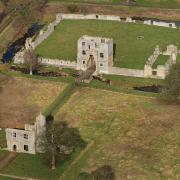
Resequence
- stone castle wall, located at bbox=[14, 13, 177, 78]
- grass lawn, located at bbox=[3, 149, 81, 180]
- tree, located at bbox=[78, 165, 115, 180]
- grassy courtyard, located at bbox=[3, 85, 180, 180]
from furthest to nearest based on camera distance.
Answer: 1. stone castle wall, located at bbox=[14, 13, 177, 78]
2. grassy courtyard, located at bbox=[3, 85, 180, 180]
3. grass lawn, located at bbox=[3, 149, 81, 180]
4. tree, located at bbox=[78, 165, 115, 180]

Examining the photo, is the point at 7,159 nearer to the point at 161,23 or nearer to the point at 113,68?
the point at 113,68

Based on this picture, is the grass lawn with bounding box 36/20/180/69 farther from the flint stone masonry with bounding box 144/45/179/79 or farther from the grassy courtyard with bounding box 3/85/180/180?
the grassy courtyard with bounding box 3/85/180/180

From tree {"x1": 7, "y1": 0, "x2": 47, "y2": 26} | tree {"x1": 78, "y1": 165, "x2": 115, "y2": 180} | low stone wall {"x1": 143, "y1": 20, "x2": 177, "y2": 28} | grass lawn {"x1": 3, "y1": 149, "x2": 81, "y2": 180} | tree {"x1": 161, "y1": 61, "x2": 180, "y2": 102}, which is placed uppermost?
tree {"x1": 7, "y1": 0, "x2": 47, "y2": 26}

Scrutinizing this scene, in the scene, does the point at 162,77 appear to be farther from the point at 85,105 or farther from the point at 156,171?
the point at 156,171

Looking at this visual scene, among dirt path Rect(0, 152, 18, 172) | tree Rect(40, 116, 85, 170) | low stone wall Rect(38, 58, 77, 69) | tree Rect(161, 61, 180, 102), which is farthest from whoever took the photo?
low stone wall Rect(38, 58, 77, 69)

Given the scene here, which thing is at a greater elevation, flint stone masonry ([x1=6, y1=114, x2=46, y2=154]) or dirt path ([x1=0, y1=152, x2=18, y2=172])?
flint stone masonry ([x1=6, y1=114, x2=46, y2=154])

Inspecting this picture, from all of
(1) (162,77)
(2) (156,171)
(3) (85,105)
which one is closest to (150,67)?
(1) (162,77)

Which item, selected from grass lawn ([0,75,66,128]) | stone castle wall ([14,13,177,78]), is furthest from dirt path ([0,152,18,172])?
stone castle wall ([14,13,177,78])
